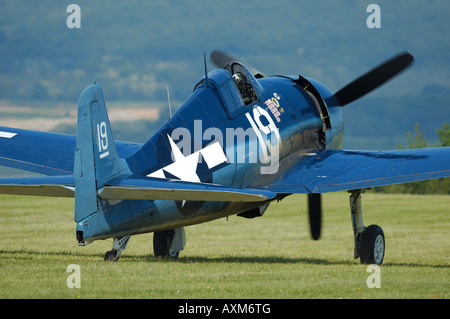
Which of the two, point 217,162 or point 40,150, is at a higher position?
point 40,150

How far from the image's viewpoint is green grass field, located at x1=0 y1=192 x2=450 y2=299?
32.8ft

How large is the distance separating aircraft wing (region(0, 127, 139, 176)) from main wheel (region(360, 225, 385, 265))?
4856mm

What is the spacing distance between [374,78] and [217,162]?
654 centimetres

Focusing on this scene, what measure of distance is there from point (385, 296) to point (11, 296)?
14.8 feet

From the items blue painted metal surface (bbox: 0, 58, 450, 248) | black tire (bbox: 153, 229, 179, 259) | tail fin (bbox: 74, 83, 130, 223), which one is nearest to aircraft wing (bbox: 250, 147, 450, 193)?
blue painted metal surface (bbox: 0, 58, 450, 248)

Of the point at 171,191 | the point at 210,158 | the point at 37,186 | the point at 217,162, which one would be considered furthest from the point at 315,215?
the point at 37,186

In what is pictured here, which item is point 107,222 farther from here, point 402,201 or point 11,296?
point 402,201

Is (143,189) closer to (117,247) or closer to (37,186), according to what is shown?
(37,186)

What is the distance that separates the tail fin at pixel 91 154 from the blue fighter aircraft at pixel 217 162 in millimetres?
14

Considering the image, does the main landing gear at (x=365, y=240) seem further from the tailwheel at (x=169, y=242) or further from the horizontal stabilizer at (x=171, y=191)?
the horizontal stabilizer at (x=171, y=191)

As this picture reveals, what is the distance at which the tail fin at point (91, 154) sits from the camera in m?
10.9

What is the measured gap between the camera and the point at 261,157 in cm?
1432

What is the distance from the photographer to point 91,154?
36.1 ft
